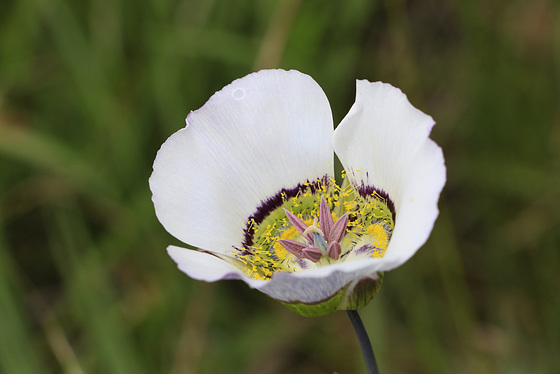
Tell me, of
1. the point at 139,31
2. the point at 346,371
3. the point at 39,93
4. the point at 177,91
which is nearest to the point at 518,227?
the point at 346,371

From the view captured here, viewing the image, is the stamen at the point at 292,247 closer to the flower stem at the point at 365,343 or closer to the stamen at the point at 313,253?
the stamen at the point at 313,253

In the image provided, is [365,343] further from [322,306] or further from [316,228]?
[316,228]

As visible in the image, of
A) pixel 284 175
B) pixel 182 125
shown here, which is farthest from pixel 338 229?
pixel 182 125

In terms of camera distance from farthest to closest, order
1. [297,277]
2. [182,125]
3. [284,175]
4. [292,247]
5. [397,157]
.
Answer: [182,125] → [284,175] → [292,247] → [397,157] → [297,277]

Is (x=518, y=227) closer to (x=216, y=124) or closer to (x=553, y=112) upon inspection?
(x=553, y=112)

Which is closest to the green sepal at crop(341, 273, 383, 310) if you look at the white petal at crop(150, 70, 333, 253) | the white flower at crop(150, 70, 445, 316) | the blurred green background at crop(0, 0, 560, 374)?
the white flower at crop(150, 70, 445, 316)

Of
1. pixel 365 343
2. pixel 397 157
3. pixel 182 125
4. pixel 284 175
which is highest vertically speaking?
pixel 397 157

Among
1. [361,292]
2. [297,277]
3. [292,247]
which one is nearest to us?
[297,277]
